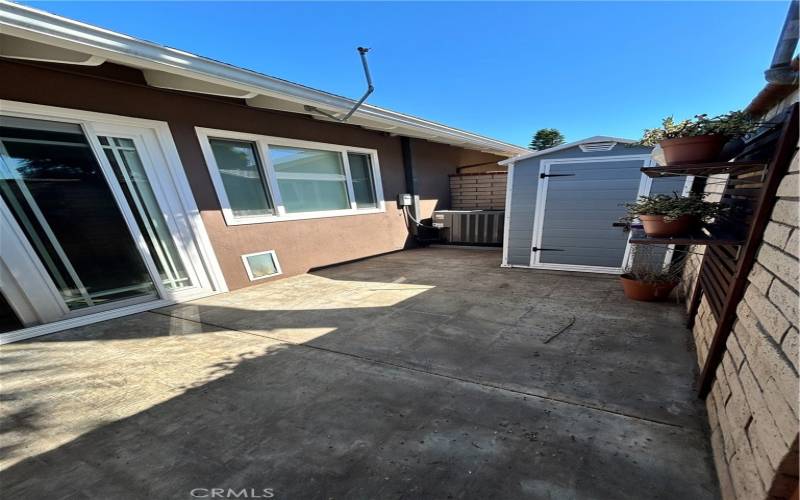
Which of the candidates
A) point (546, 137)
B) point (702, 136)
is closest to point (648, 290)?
point (702, 136)

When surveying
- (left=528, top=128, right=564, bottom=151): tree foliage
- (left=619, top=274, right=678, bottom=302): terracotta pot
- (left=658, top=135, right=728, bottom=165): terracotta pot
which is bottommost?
(left=619, top=274, right=678, bottom=302): terracotta pot

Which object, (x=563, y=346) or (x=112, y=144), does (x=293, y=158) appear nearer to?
(x=112, y=144)

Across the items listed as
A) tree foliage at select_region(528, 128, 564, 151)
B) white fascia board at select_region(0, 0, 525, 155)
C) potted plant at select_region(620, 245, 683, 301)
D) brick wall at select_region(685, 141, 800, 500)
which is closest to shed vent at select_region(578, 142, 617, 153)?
potted plant at select_region(620, 245, 683, 301)

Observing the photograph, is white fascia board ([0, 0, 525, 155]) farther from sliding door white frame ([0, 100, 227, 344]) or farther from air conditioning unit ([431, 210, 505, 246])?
air conditioning unit ([431, 210, 505, 246])

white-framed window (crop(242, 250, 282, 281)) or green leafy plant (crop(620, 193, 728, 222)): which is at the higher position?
green leafy plant (crop(620, 193, 728, 222))

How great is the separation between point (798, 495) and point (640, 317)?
7.13 ft

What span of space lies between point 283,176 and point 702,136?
453 centimetres

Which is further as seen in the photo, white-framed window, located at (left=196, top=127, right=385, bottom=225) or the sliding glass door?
white-framed window, located at (left=196, top=127, right=385, bottom=225)

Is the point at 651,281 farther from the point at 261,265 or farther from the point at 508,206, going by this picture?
the point at 261,265

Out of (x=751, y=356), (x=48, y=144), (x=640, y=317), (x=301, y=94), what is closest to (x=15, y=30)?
(x=48, y=144)

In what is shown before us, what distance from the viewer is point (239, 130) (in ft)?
12.5

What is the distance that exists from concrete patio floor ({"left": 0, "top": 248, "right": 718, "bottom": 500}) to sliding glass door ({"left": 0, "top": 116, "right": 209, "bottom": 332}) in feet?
1.64

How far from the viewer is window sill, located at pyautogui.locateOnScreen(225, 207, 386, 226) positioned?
3.84 m

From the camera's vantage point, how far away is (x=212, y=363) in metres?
2.06
